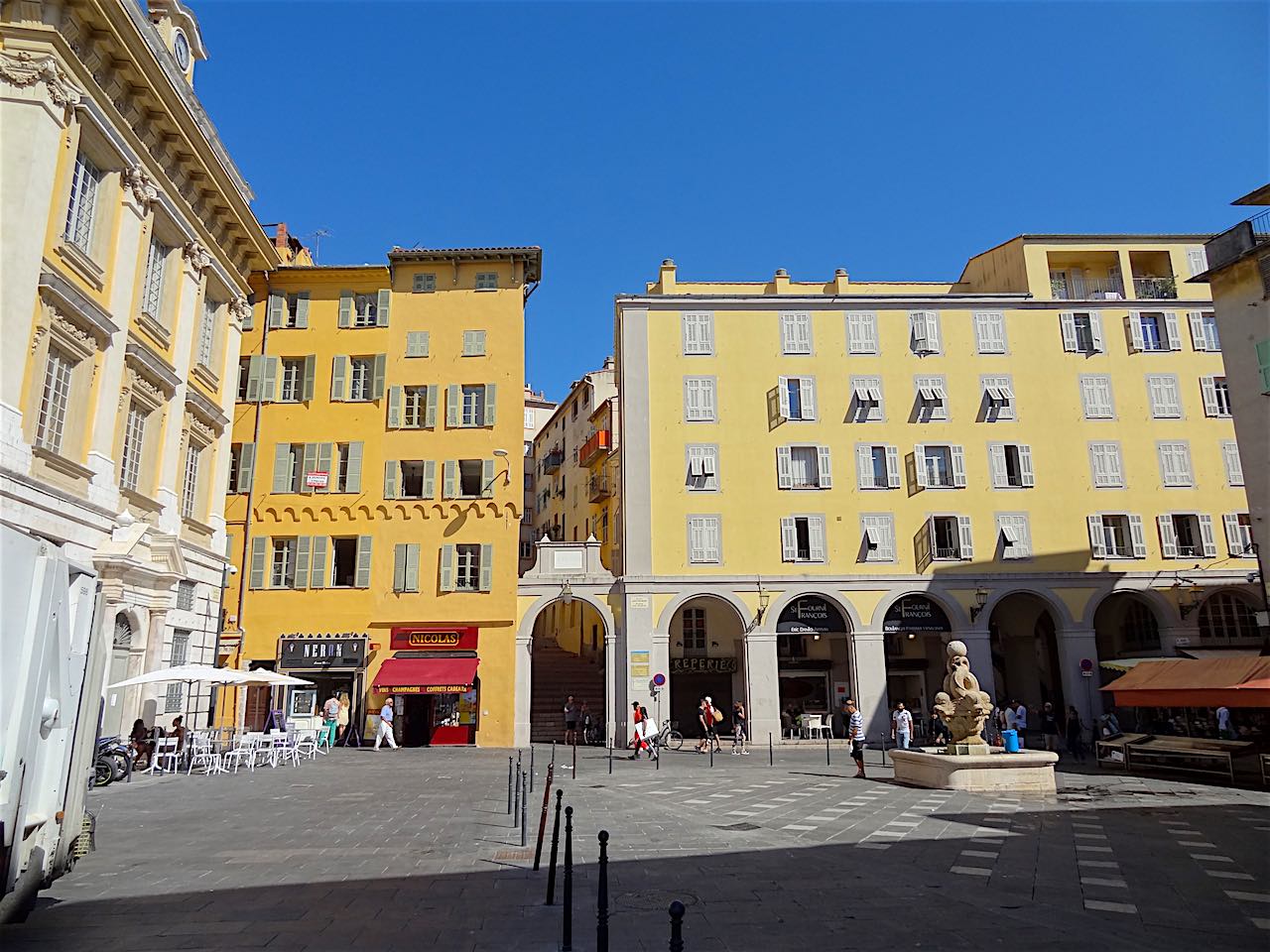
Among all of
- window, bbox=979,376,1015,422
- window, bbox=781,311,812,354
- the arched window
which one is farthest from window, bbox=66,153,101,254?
the arched window

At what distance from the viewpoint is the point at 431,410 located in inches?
1284

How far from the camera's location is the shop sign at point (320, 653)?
3031cm

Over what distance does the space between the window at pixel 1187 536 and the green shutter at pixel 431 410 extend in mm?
26802

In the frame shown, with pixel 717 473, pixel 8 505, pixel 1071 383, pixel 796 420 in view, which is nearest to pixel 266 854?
pixel 8 505

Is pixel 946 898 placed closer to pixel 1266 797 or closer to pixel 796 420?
pixel 1266 797

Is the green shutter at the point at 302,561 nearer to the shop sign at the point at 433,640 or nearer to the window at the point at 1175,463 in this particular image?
the shop sign at the point at 433,640

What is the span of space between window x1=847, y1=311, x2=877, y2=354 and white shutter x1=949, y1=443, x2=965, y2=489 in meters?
4.72

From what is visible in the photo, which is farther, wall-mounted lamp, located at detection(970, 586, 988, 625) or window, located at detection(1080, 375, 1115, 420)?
window, located at detection(1080, 375, 1115, 420)

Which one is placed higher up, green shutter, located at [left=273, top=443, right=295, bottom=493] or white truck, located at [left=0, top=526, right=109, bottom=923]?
green shutter, located at [left=273, top=443, right=295, bottom=493]

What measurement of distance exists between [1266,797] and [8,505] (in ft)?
78.1

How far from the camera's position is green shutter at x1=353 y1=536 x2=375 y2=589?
3098 centimetres

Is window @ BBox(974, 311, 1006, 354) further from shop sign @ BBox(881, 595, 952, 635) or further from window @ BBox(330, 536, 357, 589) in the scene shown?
window @ BBox(330, 536, 357, 589)

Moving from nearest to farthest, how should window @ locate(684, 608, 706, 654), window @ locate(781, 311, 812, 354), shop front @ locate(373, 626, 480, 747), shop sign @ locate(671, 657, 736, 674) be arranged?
shop front @ locate(373, 626, 480, 747) → window @ locate(781, 311, 812, 354) → shop sign @ locate(671, 657, 736, 674) → window @ locate(684, 608, 706, 654)

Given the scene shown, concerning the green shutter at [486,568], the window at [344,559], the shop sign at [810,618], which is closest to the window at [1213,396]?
the shop sign at [810,618]
